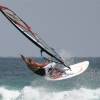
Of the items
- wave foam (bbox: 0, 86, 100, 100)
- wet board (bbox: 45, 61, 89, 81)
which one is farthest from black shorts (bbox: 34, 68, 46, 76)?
wave foam (bbox: 0, 86, 100, 100)

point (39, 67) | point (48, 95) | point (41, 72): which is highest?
point (39, 67)

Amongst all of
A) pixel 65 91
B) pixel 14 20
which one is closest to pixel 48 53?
pixel 14 20

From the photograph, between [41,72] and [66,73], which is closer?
[41,72]

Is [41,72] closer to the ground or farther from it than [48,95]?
farther from it

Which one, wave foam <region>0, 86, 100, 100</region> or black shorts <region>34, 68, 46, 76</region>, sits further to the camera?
wave foam <region>0, 86, 100, 100</region>

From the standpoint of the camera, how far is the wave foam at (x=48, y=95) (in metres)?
50.9

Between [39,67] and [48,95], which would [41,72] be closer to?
[39,67]

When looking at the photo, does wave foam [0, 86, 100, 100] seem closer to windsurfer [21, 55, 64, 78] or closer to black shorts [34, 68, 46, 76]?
windsurfer [21, 55, 64, 78]

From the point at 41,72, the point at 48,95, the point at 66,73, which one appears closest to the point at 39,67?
the point at 41,72

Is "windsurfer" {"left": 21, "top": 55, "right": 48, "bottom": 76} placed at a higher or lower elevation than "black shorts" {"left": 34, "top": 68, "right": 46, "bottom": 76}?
higher

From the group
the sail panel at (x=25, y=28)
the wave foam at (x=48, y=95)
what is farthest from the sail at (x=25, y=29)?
the wave foam at (x=48, y=95)

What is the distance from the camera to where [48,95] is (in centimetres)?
5247

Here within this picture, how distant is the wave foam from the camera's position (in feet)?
167

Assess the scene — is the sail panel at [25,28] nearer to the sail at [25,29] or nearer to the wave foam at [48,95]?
the sail at [25,29]
